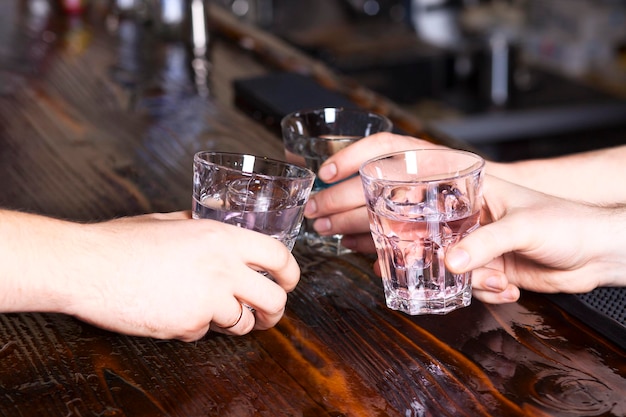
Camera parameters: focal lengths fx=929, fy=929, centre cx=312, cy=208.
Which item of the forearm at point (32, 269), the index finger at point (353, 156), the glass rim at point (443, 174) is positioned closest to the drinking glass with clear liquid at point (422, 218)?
the glass rim at point (443, 174)

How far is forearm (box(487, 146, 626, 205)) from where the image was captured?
4.14ft

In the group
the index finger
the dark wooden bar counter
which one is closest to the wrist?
the dark wooden bar counter

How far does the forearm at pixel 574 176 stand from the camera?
1262 mm

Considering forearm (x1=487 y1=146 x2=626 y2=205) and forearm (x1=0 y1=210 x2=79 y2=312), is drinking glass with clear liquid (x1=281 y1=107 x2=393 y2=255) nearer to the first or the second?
forearm (x1=487 y1=146 x2=626 y2=205)

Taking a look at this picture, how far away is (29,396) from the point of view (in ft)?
2.89

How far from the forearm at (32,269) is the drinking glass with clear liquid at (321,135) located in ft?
1.23

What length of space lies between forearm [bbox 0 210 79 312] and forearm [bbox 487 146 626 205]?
0.58m

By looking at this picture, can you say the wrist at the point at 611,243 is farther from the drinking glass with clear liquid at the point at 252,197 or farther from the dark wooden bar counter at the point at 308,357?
the drinking glass with clear liquid at the point at 252,197

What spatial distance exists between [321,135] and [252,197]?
322 mm

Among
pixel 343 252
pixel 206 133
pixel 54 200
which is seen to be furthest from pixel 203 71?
pixel 343 252

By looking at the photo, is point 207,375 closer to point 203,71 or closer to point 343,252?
point 343,252

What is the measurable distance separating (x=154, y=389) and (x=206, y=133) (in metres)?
0.87

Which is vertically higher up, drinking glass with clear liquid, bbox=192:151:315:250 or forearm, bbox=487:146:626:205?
drinking glass with clear liquid, bbox=192:151:315:250

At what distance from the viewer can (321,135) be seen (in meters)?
1.30
